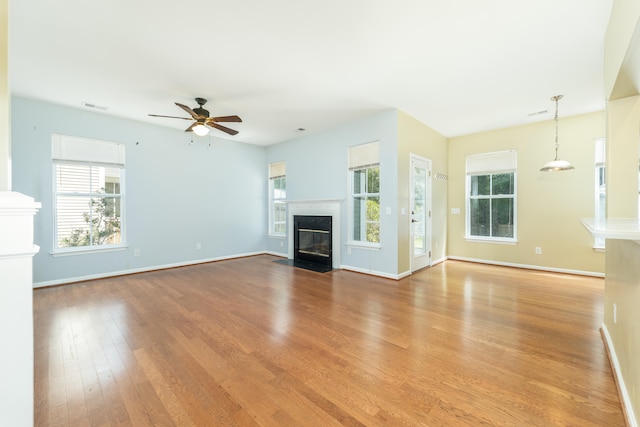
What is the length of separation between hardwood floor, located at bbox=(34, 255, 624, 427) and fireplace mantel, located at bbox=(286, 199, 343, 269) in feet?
4.79

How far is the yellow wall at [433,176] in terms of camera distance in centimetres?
450

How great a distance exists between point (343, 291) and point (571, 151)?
4.61 meters

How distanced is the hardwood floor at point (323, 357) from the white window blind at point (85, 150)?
2.10 m

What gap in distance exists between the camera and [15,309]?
0.90 m

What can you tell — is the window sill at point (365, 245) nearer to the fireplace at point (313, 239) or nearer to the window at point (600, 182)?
the fireplace at point (313, 239)

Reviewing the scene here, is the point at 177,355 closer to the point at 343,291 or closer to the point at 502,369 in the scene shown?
the point at 343,291

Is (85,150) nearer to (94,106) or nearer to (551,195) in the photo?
(94,106)

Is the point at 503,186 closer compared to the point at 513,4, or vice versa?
the point at 513,4

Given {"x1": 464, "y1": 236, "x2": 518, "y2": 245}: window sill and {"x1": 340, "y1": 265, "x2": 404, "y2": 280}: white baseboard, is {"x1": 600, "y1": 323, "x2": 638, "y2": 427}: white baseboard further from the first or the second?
{"x1": 464, "y1": 236, "x2": 518, "y2": 245}: window sill

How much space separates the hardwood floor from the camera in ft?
5.21

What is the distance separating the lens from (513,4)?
2.14 meters

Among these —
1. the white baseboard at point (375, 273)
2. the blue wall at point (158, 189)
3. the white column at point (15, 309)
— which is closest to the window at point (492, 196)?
the white baseboard at point (375, 273)

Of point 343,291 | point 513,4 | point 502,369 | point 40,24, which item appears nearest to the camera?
point 502,369

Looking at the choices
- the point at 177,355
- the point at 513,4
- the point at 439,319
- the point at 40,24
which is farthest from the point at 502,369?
the point at 40,24
